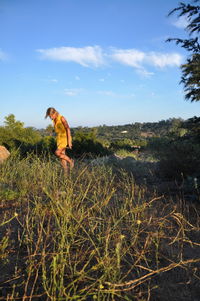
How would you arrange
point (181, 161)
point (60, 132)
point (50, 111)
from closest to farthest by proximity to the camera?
point (181, 161)
point (50, 111)
point (60, 132)

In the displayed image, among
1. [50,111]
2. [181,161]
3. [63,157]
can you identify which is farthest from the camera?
[50,111]

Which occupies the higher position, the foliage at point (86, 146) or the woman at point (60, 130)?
the woman at point (60, 130)

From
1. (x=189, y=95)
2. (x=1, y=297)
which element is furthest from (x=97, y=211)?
(x=189, y=95)

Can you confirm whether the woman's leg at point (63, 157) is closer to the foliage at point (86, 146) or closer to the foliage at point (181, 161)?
the foliage at point (181, 161)

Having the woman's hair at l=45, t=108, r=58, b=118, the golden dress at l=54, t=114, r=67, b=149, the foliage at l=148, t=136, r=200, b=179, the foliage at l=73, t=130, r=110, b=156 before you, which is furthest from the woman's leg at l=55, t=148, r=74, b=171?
the foliage at l=73, t=130, r=110, b=156

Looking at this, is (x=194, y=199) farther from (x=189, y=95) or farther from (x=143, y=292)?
(x=189, y=95)

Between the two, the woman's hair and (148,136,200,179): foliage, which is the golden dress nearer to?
the woman's hair

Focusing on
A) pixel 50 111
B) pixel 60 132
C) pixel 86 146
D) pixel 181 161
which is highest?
pixel 50 111

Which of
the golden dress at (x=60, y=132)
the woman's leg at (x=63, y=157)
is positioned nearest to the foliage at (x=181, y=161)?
the woman's leg at (x=63, y=157)

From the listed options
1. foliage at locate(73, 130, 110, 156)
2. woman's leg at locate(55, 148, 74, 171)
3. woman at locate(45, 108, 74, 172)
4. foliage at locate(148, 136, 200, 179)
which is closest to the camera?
foliage at locate(148, 136, 200, 179)

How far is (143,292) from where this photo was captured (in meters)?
2.02

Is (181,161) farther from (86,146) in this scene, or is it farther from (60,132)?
(86,146)

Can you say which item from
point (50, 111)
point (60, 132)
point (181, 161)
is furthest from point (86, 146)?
point (181, 161)

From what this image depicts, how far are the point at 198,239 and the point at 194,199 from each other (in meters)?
1.68
